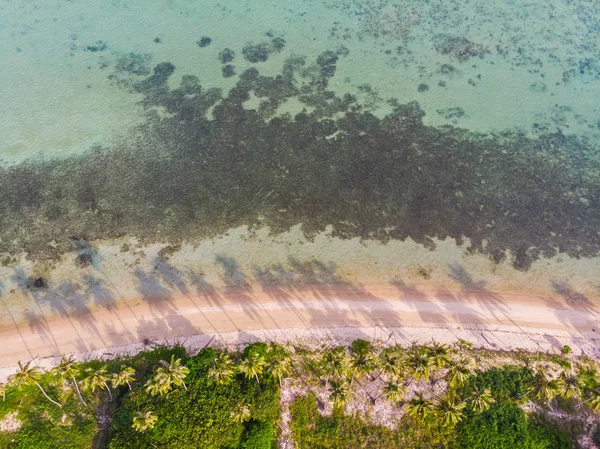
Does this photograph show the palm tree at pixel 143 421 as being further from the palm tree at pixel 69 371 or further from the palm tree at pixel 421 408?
the palm tree at pixel 421 408

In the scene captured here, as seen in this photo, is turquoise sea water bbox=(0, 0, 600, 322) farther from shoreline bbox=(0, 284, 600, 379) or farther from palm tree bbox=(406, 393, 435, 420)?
palm tree bbox=(406, 393, 435, 420)

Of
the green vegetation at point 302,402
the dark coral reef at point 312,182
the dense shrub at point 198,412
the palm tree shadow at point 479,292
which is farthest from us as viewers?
the dark coral reef at point 312,182

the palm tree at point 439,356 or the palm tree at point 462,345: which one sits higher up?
the palm tree at point 439,356

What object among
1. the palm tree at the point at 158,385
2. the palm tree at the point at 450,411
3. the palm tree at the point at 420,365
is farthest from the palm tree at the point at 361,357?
the palm tree at the point at 158,385

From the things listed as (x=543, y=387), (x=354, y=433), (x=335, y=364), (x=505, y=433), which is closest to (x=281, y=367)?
(x=335, y=364)

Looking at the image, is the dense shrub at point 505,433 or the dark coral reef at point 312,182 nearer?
the dense shrub at point 505,433

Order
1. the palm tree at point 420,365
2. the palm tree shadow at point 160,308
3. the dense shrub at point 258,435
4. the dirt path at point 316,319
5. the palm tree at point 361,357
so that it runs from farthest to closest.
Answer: the palm tree shadow at point 160,308, the dirt path at point 316,319, the palm tree at point 361,357, the palm tree at point 420,365, the dense shrub at point 258,435

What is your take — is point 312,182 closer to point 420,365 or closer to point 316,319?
point 316,319
